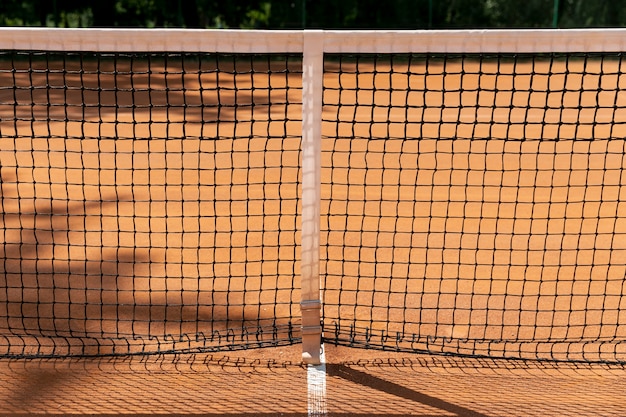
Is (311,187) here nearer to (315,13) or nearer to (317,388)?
(317,388)

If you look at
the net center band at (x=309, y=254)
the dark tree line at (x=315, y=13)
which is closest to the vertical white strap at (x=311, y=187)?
the net center band at (x=309, y=254)

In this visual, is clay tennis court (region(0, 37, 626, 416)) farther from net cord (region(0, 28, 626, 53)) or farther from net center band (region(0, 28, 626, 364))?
net cord (region(0, 28, 626, 53))

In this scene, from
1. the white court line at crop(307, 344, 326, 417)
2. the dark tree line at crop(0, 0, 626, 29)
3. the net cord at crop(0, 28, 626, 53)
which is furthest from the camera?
the dark tree line at crop(0, 0, 626, 29)

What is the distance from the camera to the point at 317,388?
5.09 m

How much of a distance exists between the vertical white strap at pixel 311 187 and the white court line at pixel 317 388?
7 centimetres

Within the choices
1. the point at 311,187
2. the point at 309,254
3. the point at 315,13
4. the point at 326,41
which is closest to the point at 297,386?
the point at 309,254

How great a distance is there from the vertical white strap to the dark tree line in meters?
16.8

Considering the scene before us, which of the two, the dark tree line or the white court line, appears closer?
the white court line

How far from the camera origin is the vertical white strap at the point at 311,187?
504cm

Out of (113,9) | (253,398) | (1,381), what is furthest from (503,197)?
(113,9)

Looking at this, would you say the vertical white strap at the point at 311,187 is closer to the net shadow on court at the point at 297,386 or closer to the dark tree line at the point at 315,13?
the net shadow on court at the point at 297,386

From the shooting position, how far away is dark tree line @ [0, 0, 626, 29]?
2131 centimetres

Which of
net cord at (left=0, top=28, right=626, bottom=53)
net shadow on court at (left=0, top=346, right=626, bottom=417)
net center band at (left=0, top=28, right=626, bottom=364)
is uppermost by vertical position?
net cord at (left=0, top=28, right=626, bottom=53)

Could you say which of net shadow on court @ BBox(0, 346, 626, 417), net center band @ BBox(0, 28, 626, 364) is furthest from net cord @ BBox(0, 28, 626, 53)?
net shadow on court @ BBox(0, 346, 626, 417)
